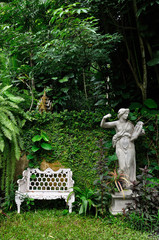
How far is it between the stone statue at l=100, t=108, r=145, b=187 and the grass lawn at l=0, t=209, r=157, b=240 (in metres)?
0.71

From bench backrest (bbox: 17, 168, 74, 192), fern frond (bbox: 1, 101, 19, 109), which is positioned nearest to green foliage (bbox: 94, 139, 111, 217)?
bench backrest (bbox: 17, 168, 74, 192)

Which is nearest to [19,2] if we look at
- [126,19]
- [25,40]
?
[25,40]

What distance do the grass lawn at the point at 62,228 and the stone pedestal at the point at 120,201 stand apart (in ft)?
0.37

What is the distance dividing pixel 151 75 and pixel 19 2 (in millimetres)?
3608

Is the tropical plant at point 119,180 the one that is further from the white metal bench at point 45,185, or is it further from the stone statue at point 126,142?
the white metal bench at point 45,185

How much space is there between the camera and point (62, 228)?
8.08ft

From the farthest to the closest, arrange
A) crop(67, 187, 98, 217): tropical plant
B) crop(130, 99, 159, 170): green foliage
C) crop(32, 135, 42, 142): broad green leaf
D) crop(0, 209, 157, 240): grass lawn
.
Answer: crop(130, 99, 159, 170): green foliage
crop(32, 135, 42, 142): broad green leaf
crop(67, 187, 98, 217): tropical plant
crop(0, 209, 157, 240): grass lawn

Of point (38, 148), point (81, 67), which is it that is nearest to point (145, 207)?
point (38, 148)

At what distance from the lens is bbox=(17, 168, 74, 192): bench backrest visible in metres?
3.11

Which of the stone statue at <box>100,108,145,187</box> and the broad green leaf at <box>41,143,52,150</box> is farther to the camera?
the broad green leaf at <box>41,143,52,150</box>

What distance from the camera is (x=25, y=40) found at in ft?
13.3

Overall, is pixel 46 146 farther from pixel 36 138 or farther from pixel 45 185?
pixel 45 185

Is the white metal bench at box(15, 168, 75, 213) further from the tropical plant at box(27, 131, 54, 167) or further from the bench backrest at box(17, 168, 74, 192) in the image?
the tropical plant at box(27, 131, 54, 167)

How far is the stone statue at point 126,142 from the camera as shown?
283cm
